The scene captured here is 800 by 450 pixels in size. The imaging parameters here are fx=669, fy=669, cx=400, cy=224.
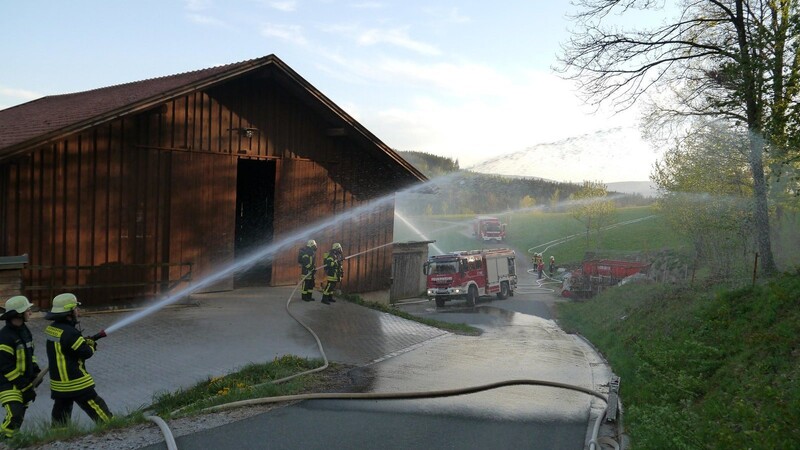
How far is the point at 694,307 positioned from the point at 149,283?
1209cm

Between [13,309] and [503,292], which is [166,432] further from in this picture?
[503,292]

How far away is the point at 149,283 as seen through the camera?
1562cm

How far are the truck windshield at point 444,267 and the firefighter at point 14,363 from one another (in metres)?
25.3

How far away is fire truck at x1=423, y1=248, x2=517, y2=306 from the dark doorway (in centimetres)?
1252

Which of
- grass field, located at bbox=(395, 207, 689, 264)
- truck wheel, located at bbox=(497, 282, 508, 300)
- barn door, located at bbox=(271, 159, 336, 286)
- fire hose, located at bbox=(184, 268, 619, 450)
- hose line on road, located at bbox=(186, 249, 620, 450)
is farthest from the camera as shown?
grass field, located at bbox=(395, 207, 689, 264)

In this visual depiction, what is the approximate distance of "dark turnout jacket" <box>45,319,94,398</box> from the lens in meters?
6.64

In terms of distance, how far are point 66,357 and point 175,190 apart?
10.1m

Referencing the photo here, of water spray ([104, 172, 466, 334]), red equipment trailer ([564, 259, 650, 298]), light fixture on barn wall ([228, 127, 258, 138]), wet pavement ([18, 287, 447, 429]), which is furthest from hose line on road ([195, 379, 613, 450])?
red equipment trailer ([564, 259, 650, 298])

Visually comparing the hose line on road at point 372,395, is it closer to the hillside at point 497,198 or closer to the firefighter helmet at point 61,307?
the firefighter helmet at point 61,307

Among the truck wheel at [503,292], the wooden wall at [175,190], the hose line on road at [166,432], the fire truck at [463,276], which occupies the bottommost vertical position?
the truck wheel at [503,292]

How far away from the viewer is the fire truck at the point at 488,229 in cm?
5631

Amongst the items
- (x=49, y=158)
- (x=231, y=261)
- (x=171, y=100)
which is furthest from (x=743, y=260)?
(x=49, y=158)

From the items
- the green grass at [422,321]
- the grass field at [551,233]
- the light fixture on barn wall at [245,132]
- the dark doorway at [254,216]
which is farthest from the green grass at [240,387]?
the grass field at [551,233]

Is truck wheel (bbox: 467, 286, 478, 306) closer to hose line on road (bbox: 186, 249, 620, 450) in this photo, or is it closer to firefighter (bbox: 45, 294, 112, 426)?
hose line on road (bbox: 186, 249, 620, 450)
